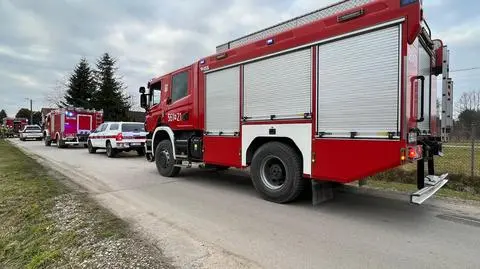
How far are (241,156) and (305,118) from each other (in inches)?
75.1

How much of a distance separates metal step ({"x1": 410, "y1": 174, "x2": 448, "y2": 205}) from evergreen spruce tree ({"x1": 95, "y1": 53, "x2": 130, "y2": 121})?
4436 centimetres

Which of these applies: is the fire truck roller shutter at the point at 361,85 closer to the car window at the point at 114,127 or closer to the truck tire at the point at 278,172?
the truck tire at the point at 278,172

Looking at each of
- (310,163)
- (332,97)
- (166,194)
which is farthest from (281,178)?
(166,194)

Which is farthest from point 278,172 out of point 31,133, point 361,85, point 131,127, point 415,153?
point 31,133

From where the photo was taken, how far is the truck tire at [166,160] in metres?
10.5

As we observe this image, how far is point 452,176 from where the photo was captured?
9297 millimetres

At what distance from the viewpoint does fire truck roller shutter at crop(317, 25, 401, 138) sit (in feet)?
17.0

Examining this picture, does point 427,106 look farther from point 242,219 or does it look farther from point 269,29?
point 242,219

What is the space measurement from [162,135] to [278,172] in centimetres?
514

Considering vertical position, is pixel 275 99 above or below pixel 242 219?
above

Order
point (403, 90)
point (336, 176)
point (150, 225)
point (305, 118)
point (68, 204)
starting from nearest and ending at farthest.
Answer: point (403, 90) → point (150, 225) → point (336, 176) → point (305, 118) → point (68, 204)

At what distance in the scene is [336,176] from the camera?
5910 mm

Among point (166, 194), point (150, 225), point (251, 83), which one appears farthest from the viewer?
point (166, 194)

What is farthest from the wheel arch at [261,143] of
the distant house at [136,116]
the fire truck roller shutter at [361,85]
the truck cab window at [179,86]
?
the distant house at [136,116]
